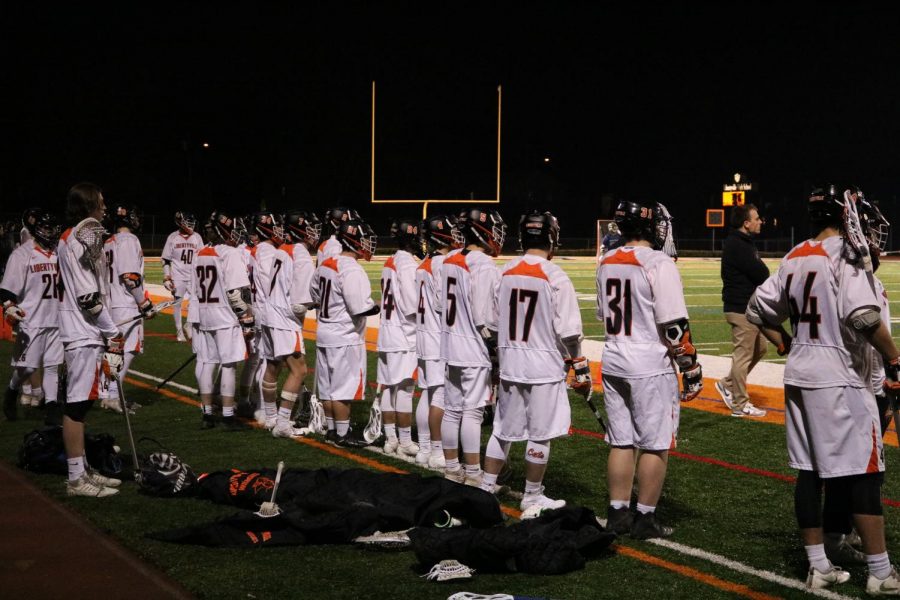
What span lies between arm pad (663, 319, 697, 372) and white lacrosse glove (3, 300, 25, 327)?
6.81m

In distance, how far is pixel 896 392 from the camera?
5016mm

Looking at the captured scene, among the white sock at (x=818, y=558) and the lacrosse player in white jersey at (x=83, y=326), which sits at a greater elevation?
the lacrosse player in white jersey at (x=83, y=326)

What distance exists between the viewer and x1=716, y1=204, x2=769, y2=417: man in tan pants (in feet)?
32.4

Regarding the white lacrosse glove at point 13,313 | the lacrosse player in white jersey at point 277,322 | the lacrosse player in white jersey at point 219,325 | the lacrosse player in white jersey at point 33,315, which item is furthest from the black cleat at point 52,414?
the lacrosse player in white jersey at point 277,322

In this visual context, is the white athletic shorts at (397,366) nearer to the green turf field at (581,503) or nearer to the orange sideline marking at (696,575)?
the green turf field at (581,503)

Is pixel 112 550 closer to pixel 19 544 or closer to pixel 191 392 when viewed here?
pixel 19 544

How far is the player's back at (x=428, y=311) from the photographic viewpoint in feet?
26.9

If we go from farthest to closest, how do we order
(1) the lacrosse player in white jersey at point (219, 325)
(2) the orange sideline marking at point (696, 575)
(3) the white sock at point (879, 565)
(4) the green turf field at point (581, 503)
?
(1) the lacrosse player in white jersey at point (219, 325) < (4) the green turf field at point (581, 503) < (2) the orange sideline marking at point (696, 575) < (3) the white sock at point (879, 565)

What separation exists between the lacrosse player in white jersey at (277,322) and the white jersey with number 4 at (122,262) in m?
1.69

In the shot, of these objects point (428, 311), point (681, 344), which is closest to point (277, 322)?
point (428, 311)

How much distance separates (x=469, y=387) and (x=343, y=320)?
1791 mm

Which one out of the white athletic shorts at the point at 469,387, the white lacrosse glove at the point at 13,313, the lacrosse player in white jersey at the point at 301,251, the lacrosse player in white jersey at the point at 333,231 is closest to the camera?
the white athletic shorts at the point at 469,387

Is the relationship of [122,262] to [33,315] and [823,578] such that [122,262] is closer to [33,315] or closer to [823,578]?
[33,315]

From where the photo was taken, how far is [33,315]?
1052 centimetres
